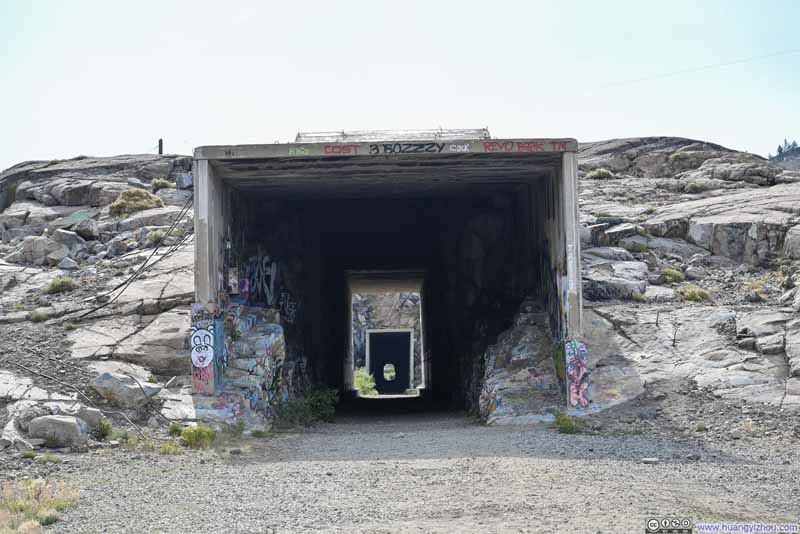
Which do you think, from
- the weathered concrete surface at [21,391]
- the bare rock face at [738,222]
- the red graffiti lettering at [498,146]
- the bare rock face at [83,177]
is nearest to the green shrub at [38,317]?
the weathered concrete surface at [21,391]

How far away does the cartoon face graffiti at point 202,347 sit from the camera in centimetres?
1784

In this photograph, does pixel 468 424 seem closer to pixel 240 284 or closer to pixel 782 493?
pixel 240 284

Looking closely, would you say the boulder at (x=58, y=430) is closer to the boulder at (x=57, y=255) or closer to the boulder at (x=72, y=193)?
the boulder at (x=57, y=255)

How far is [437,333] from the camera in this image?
35.2 m

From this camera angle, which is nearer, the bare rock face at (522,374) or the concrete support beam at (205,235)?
the concrete support beam at (205,235)

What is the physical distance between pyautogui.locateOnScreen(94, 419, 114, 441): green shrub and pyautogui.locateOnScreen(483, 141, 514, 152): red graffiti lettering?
8.75 metres

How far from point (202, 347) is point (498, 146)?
7.13m

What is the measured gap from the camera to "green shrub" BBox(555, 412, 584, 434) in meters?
16.1

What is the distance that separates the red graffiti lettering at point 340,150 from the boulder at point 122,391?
571 cm

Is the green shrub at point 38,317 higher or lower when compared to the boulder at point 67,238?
lower

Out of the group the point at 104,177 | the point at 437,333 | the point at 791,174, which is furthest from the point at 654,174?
the point at 104,177

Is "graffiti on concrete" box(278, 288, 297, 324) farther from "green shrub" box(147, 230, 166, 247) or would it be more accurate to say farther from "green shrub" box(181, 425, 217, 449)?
"green shrub" box(181, 425, 217, 449)

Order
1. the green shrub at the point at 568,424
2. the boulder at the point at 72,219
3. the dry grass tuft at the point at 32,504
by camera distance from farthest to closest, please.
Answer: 1. the boulder at the point at 72,219
2. the green shrub at the point at 568,424
3. the dry grass tuft at the point at 32,504

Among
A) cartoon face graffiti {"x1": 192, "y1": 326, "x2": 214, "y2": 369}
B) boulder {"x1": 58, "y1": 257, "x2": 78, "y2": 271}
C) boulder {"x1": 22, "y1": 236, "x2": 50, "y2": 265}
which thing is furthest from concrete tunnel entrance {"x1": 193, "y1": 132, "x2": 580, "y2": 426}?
boulder {"x1": 22, "y1": 236, "x2": 50, "y2": 265}
